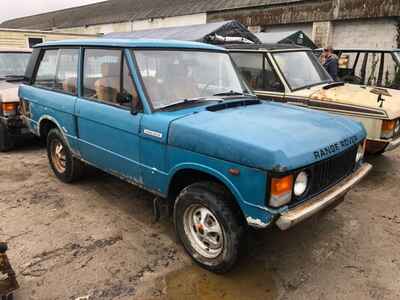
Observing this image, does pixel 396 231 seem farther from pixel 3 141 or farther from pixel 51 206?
pixel 3 141

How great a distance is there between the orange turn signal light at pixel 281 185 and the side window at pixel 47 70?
3.51m

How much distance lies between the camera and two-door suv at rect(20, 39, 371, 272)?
2527mm

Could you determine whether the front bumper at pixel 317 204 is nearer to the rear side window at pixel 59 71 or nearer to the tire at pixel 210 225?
the tire at pixel 210 225

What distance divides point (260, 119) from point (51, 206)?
9.12 ft

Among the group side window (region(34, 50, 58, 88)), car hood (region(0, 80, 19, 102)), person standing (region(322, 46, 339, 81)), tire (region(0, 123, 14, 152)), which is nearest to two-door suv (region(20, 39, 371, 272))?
side window (region(34, 50, 58, 88))

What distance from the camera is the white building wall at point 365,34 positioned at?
44.5ft

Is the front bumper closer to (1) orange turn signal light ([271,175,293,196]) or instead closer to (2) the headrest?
(1) orange turn signal light ([271,175,293,196])

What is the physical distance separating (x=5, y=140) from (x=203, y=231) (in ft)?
15.8

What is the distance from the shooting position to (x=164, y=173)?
3152 mm

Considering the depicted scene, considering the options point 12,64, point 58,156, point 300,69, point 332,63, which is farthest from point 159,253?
point 332,63

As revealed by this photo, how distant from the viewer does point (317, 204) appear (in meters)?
2.71

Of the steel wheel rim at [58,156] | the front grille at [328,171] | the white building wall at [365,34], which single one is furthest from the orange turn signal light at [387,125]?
the white building wall at [365,34]

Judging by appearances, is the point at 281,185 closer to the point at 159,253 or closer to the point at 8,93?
the point at 159,253

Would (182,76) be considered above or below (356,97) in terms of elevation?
above
